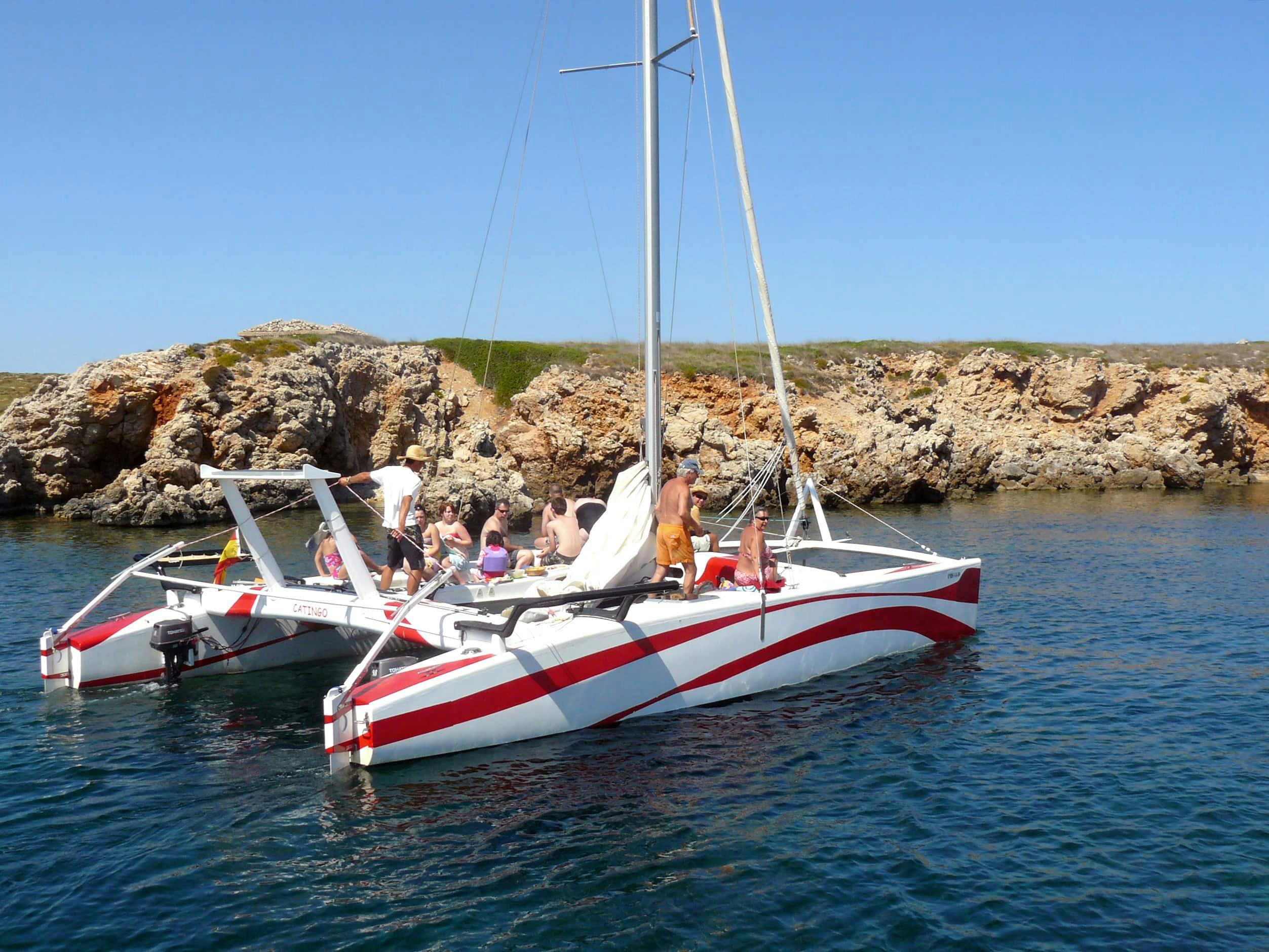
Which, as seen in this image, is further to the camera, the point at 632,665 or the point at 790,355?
the point at 790,355

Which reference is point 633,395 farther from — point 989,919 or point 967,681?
point 989,919

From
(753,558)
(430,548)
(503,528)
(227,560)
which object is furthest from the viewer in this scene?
(503,528)

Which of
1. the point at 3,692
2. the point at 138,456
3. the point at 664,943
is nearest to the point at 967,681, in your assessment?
the point at 664,943

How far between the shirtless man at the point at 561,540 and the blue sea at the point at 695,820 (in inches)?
137

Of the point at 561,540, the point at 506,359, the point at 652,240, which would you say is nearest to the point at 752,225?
the point at 652,240

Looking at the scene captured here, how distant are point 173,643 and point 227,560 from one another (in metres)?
1.72

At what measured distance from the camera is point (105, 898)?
636 cm

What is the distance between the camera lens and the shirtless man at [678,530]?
1073cm

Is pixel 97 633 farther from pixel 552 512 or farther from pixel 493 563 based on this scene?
pixel 552 512

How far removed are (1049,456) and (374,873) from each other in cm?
4110

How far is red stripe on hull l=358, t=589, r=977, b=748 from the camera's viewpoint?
8539 millimetres

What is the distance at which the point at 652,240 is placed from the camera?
1166 centimetres

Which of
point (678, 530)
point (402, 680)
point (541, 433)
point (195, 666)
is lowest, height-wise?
point (195, 666)

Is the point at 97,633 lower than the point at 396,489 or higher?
lower
